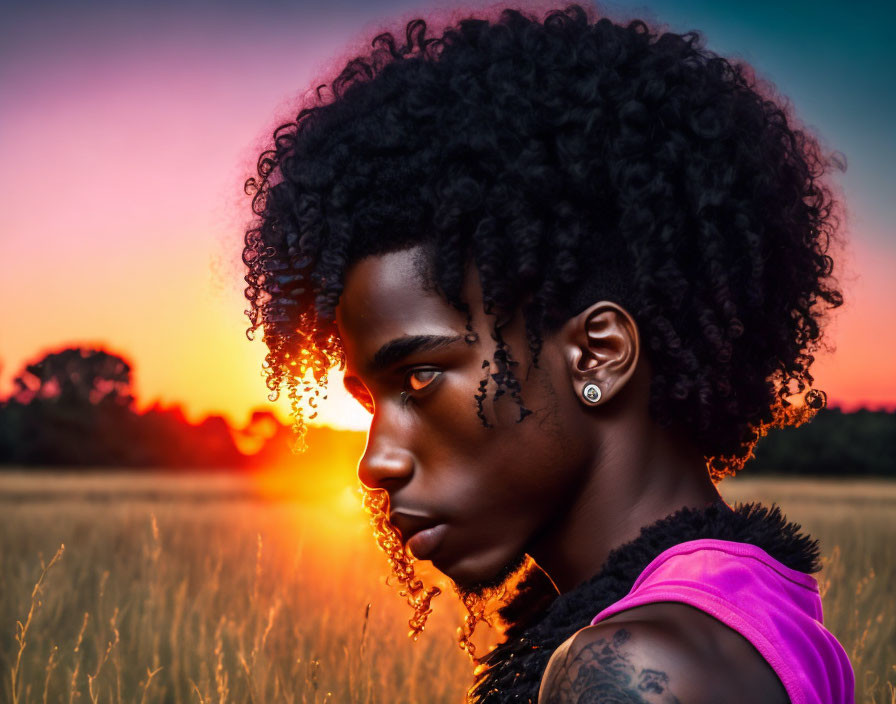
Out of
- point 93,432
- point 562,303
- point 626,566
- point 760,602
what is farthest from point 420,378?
point 93,432

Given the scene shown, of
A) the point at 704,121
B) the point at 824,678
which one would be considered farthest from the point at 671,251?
the point at 824,678


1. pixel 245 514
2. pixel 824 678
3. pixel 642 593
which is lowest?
pixel 245 514

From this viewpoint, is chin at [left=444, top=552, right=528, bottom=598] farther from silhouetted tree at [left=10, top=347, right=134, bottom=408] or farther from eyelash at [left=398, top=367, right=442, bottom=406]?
silhouetted tree at [left=10, top=347, right=134, bottom=408]

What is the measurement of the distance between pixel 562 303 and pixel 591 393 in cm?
21

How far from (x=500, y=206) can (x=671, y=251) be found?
0.37 meters

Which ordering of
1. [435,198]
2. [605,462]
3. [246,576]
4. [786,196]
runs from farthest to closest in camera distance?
Result: [246,576], [786,196], [435,198], [605,462]

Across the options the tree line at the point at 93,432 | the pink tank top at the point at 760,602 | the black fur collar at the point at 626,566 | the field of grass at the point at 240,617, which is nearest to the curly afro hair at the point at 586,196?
the black fur collar at the point at 626,566

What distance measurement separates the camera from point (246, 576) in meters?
6.69

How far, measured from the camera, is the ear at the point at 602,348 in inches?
70.0

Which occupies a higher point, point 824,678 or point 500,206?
point 500,206

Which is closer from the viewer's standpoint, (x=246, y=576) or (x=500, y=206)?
(x=500, y=206)

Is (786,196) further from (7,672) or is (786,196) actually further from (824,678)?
(7,672)

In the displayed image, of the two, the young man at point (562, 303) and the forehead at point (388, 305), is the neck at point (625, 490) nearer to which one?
the young man at point (562, 303)

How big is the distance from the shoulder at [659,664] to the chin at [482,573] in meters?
0.53
